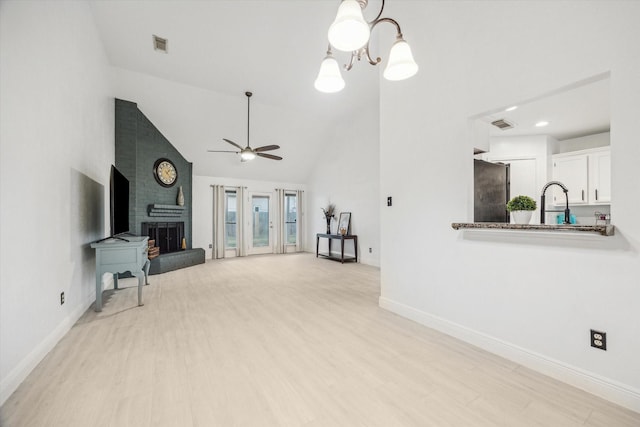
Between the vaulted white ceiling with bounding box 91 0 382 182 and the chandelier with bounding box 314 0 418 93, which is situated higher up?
the vaulted white ceiling with bounding box 91 0 382 182

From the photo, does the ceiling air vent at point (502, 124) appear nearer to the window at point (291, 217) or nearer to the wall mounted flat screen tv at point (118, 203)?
the wall mounted flat screen tv at point (118, 203)

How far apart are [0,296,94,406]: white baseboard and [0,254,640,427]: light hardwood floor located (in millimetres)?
49

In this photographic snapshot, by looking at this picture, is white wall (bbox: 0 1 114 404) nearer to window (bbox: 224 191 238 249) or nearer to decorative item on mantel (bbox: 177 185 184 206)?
decorative item on mantel (bbox: 177 185 184 206)

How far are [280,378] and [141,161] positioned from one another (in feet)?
17.4

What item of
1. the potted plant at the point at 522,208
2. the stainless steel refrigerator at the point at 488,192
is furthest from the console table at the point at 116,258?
the potted plant at the point at 522,208

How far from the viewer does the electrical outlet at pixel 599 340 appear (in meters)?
1.59

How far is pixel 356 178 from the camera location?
6.46 meters

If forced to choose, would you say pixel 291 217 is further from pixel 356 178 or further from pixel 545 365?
pixel 545 365

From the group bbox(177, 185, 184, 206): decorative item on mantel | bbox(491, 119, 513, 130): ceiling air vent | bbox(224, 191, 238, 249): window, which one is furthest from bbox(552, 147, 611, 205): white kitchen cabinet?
bbox(177, 185, 184, 206): decorative item on mantel

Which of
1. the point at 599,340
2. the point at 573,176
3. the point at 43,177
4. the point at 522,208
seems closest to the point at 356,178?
the point at 573,176

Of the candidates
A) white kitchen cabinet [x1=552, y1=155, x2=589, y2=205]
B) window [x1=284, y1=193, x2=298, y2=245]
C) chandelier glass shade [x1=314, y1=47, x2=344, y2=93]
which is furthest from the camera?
window [x1=284, y1=193, x2=298, y2=245]

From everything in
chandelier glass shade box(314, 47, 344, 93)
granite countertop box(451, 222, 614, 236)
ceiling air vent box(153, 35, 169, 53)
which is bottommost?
granite countertop box(451, 222, 614, 236)

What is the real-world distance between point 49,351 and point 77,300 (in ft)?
2.67

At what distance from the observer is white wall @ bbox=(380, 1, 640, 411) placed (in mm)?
1526
